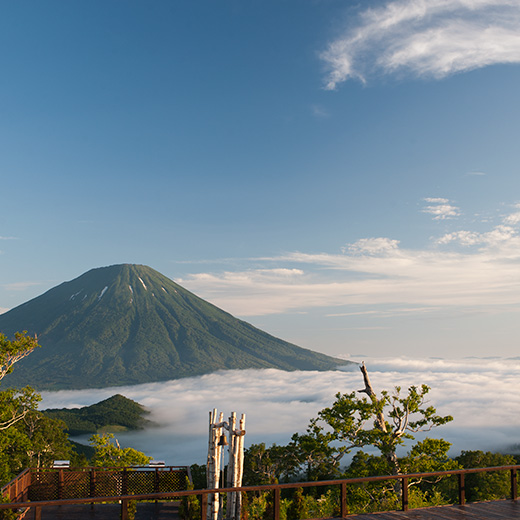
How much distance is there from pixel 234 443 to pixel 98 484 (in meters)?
7.53

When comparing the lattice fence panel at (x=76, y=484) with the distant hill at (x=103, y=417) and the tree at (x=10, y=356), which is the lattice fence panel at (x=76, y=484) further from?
the distant hill at (x=103, y=417)

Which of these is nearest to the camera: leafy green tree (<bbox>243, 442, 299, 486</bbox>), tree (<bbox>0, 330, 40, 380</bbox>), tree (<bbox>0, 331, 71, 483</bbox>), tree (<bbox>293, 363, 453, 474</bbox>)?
tree (<bbox>293, 363, 453, 474</bbox>)

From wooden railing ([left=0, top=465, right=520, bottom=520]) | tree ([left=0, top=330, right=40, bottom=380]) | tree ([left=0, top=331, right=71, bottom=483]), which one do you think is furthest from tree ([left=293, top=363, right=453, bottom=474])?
tree ([left=0, top=331, right=71, bottom=483])

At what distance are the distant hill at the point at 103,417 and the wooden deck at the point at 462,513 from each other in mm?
132876

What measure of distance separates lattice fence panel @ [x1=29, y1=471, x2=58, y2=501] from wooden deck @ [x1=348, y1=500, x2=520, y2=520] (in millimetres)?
11945

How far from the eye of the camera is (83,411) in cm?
14762

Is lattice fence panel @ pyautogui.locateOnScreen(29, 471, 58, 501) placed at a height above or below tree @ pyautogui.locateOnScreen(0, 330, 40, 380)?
below

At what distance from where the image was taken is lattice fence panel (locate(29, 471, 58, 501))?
15.9 metres

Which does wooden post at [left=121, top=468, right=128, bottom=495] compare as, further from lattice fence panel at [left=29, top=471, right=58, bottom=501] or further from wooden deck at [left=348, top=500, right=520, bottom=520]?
wooden deck at [left=348, top=500, right=520, bottom=520]

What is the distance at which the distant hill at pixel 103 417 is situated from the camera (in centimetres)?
13612

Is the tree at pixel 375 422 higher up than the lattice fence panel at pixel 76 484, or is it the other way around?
the tree at pixel 375 422

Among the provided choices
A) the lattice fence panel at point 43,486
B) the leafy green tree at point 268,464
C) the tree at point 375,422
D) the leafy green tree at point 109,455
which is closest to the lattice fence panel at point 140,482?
the lattice fence panel at point 43,486

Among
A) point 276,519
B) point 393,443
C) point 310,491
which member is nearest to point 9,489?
point 276,519

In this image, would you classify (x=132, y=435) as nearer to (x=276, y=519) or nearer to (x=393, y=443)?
(x=393, y=443)
